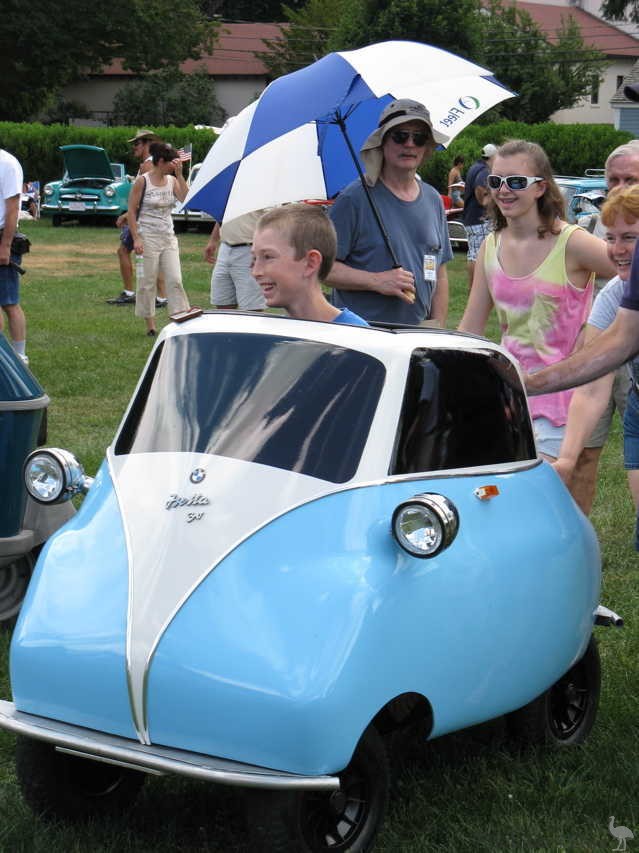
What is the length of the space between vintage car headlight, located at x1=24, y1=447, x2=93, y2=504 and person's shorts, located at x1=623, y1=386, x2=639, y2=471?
82.3 inches

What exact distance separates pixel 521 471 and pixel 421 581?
0.75 metres

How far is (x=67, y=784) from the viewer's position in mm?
3795

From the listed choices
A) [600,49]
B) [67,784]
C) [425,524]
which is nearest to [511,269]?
[425,524]

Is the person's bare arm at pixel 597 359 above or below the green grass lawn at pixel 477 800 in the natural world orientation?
above

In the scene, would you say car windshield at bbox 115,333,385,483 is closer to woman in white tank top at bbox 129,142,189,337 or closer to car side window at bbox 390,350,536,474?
car side window at bbox 390,350,536,474

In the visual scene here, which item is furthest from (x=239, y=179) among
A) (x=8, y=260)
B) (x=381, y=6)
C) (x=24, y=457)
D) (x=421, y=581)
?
(x=381, y=6)

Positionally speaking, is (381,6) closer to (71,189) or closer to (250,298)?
(71,189)

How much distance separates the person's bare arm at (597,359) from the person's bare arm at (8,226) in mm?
7031

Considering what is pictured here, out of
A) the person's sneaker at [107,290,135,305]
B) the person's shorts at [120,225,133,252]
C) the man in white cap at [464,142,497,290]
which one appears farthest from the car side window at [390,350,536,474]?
the person's sneaker at [107,290,135,305]

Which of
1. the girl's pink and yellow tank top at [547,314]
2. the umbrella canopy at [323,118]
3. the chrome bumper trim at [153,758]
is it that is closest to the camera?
the chrome bumper trim at [153,758]

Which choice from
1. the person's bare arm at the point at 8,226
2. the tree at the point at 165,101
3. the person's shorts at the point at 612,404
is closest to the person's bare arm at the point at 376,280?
the person's shorts at the point at 612,404

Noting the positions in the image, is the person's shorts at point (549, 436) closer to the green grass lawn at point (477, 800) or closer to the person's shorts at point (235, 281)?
the green grass lawn at point (477, 800)

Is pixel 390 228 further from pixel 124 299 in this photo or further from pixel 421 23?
pixel 421 23

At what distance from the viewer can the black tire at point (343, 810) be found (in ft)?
11.0
